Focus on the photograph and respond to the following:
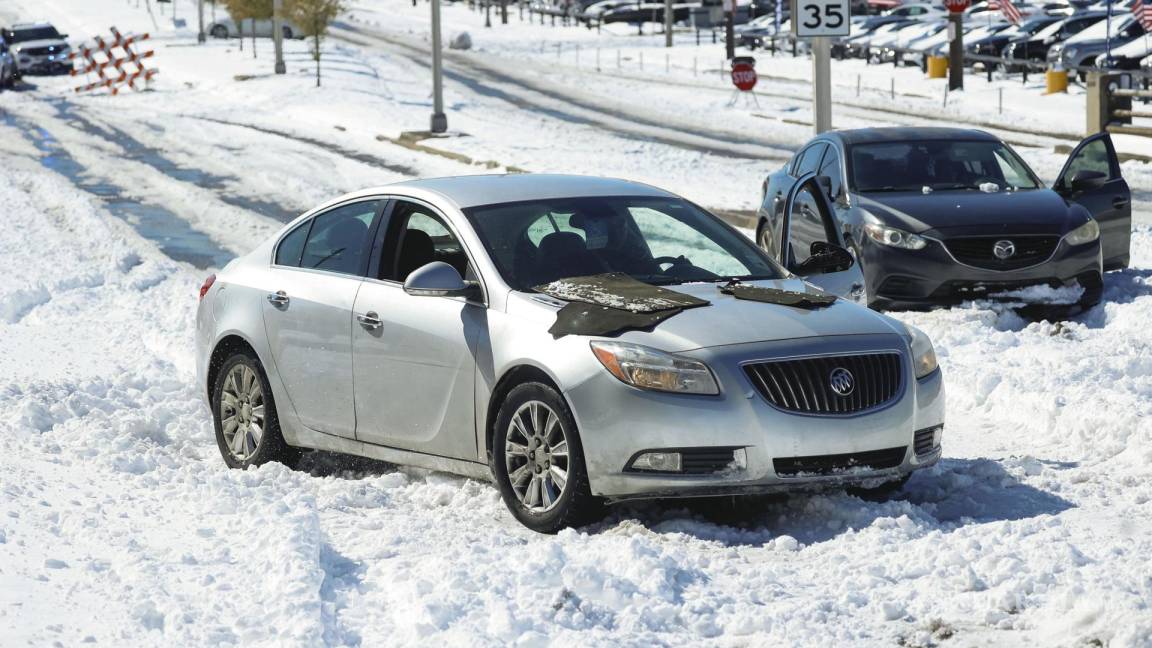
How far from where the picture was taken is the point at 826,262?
7.89 meters

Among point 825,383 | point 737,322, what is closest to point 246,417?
point 737,322

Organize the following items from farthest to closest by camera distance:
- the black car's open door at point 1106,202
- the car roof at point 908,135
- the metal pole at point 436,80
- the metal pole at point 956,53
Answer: the metal pole at point 956,53
the metal pole at point 436,80
the car roof at point 908,135
the black car's open door at point 1106,202

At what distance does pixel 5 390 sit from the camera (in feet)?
31.0

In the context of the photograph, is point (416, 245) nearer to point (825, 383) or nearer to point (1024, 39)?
point (825, 383)

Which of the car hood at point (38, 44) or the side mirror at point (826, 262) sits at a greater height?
the car hood at point (38, 44)

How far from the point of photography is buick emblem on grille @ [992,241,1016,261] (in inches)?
484

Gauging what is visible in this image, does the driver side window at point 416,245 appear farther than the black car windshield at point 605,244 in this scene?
Yes

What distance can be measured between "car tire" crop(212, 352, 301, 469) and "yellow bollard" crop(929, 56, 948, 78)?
38.6m

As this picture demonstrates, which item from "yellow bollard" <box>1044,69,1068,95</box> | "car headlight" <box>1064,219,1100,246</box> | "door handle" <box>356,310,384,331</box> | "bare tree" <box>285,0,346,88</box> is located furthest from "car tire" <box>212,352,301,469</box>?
"bare tree" <box>285,0,346,88</box>

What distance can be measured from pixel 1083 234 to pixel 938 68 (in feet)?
110

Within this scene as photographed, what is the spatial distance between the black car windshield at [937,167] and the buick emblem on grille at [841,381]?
702 centimetres

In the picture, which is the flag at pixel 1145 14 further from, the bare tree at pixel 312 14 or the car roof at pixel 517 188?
the car roof at pixel 517 188

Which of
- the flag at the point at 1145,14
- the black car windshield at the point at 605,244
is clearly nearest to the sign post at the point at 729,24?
the flag at the point at 1145,14

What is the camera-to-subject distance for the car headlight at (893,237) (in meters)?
12.5
